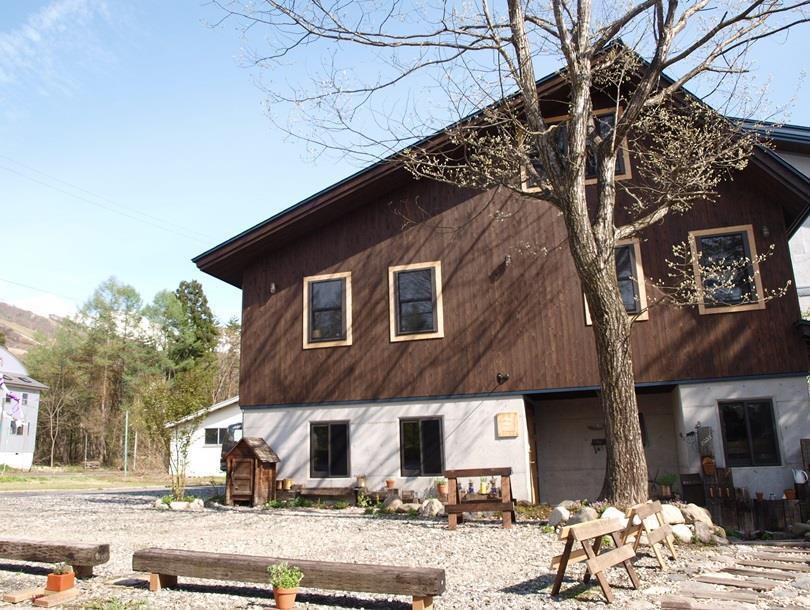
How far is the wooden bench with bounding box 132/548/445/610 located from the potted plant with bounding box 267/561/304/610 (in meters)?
0.21

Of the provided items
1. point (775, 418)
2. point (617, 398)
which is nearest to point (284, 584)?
point (617, 398)

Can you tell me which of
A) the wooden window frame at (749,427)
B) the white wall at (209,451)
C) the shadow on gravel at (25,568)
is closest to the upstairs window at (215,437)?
the white wall at (209,451)

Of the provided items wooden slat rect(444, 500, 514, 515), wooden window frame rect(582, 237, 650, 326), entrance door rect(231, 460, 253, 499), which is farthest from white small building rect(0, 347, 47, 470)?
wooden window frame rect(582, 237, 650, 326)

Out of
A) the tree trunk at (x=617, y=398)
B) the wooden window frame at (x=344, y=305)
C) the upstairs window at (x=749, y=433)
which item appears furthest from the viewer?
the wooden window frame at (x=344, y=305)

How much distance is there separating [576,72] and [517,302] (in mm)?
5235

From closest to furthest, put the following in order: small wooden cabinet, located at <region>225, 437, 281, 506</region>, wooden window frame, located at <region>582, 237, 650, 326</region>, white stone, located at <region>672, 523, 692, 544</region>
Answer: white stone, located at <region>672, 523, 692, 544</region> → wooden window frame, located at <region>582, 237, 650, 326</region> → small wooden cabinet, located at <region>225, 437, 281, 506</region>

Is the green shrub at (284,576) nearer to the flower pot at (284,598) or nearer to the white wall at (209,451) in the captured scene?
the flower pot at (284,598)

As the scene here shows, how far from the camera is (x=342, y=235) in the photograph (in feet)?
51.8

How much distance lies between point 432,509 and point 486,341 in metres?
3.69

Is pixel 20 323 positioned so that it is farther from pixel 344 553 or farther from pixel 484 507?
pixel 344 553

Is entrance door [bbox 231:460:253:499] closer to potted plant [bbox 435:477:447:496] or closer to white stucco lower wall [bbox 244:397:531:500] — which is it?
white stucco lower wall [bbox 244:397:531:500]

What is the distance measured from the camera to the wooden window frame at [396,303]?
48.0 ft

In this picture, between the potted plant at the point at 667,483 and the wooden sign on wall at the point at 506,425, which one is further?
the wooden sign on wall at the point at 506,425

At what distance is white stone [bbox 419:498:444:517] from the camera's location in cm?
1262
